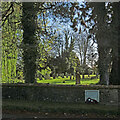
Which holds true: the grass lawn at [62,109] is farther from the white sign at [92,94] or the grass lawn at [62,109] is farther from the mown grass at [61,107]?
the white sign at [92,94]

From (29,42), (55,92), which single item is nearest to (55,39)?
(29,42)

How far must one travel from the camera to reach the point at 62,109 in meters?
6.83

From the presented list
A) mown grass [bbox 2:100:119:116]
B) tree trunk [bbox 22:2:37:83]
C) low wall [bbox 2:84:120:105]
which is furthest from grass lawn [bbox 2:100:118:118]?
tree trunk [bbox 22:2:37:83]

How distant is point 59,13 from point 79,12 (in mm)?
1553

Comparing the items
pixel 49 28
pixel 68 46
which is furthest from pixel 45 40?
pixel 68 46

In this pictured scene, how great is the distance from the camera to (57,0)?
9.98m

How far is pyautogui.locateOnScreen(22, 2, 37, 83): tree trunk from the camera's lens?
8.86 meters

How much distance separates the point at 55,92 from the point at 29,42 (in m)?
3.21

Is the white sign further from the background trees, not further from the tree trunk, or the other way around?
the tree trunk

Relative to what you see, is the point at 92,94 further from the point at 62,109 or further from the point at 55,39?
the point at 55,39

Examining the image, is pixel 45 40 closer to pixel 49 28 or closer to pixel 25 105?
pixel 49 28

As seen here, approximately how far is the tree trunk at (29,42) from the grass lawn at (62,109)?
73.5 inches

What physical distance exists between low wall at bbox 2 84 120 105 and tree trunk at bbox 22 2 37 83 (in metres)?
1.20

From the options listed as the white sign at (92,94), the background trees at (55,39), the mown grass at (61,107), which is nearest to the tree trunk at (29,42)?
the background trees at (55,39)
